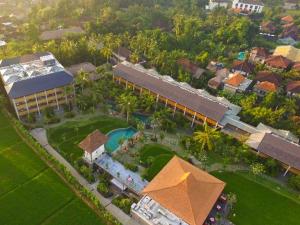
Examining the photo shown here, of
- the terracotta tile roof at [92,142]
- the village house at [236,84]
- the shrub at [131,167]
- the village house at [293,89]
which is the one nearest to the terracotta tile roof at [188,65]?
the village house at [236,84]

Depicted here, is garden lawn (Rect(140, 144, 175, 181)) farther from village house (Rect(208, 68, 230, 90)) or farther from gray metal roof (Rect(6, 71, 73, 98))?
village house (Rect(208, 68, 230, 90))

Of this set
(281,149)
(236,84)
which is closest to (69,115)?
(236,84)

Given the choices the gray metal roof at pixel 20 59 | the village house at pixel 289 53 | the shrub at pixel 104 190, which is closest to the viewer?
the shrub at pixel 104 190

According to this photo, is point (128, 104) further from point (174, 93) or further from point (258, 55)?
point (258, 55)

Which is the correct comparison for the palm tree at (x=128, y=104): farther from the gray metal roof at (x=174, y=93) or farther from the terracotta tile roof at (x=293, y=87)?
the terracotta tile roof at (x=293, y=87)

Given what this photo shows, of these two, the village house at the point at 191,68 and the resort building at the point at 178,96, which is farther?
the village house at the point at 191,68

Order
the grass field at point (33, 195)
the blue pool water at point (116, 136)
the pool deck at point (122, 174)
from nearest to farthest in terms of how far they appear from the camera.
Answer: the grass field at point (33, 195), the pool deck at point (122, 174), the blue pool water at point (116, 136)

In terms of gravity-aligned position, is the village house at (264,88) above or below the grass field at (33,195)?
above
